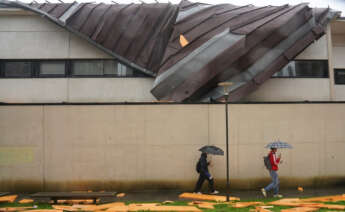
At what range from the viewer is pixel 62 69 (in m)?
17.3

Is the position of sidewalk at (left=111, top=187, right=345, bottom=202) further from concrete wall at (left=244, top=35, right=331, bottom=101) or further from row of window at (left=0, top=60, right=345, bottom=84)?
row of window at (left=0, top=60, right=345, bottom=84)

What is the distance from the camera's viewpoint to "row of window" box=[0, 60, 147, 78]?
680 inches

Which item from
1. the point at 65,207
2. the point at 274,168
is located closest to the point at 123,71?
the point at 65,207

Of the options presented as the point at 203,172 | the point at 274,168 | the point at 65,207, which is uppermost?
the point at 274,168

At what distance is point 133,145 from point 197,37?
20.8 feet

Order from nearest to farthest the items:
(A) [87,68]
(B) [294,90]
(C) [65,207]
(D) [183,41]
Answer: (C) [65,207]
(D) [183,41]
(B) [294,90]
(A) [87,68]

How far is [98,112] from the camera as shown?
14.3 metres

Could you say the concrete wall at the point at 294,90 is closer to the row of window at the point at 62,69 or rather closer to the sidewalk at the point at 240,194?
the sidewalk at the point at 240,194

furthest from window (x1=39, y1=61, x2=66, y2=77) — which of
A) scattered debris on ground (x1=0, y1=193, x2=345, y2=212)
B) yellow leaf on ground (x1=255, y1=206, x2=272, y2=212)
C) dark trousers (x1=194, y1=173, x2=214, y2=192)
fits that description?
yellow leaf on ground (x1=255, y1=206, x2=272, y2=212)

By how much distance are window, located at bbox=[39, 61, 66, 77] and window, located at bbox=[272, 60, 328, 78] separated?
455 inches

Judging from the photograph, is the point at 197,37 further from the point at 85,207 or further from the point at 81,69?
the point at 85,207

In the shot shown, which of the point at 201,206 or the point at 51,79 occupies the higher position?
the point at 51,79

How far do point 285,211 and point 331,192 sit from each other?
4989 millimetres

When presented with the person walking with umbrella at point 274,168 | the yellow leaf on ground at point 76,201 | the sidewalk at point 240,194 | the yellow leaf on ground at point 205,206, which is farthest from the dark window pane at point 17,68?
the person walking with umbrella at point 274,168
